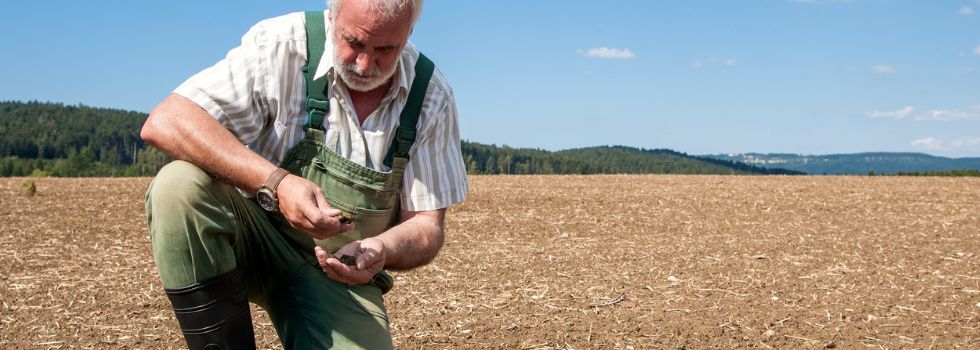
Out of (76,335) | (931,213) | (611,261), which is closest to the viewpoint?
(76,335)

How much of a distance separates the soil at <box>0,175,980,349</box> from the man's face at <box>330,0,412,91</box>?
94.8 inches

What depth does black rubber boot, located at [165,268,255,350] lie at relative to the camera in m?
2.42

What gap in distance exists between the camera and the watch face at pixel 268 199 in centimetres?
249

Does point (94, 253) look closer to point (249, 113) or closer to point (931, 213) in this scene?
point (249, 113)

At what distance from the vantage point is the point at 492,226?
9.99m

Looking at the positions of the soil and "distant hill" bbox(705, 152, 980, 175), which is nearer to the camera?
the soil

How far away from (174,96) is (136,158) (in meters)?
93.9

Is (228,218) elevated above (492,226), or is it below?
above

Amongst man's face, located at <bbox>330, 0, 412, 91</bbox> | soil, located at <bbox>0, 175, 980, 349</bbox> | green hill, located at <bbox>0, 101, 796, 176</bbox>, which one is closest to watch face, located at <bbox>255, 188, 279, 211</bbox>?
man's face, located at <bbox>330, 0, 412, 91</bbox>

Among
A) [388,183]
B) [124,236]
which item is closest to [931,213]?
[124,236]

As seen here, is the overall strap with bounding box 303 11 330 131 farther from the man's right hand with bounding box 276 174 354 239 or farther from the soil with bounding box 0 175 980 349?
the soil with bounding box 0 175 980 349

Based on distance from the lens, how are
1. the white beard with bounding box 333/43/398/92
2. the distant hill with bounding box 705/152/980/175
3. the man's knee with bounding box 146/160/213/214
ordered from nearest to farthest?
the man's knee with bounding box 146/160/213/214, the white beard with bounding box 333/43/398/92, the distant hill with bounding box 705/152/980/175

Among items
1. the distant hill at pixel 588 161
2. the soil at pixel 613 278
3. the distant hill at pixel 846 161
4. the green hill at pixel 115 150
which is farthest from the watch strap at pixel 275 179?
the distant hill at pixel 846 161

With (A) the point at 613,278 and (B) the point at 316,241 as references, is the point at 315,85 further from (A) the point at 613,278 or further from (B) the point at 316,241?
(A) the point at 613,278
